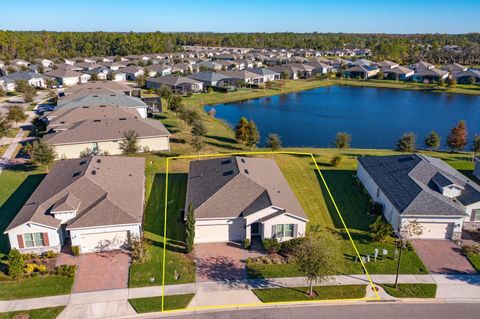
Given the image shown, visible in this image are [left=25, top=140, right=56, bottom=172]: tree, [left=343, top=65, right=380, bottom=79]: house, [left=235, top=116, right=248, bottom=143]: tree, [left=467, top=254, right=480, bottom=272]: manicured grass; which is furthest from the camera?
[left=343, top=65, right=380, bottom=79]: house

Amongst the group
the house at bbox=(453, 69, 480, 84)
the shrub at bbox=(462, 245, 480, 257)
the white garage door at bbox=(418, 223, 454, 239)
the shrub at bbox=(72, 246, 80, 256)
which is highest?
the house at bbox=(453, 69, 480, 84)

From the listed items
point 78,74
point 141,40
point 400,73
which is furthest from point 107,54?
point 400,73

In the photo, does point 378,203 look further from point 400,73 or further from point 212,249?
point 400,73

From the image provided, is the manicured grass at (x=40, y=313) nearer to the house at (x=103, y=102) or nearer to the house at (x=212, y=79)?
the house at (x=103, y=102)

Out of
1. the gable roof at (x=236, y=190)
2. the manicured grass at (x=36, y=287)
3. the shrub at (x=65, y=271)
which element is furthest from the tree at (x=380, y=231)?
the manicured grass at (x=36, y=287)

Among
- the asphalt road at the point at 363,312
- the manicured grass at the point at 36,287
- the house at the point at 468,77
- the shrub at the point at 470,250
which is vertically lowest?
the manicured grass at the point at 36,287

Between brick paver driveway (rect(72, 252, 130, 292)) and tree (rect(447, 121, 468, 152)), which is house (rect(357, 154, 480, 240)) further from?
brick paver driveway (rect(72, 252, 130, 292))

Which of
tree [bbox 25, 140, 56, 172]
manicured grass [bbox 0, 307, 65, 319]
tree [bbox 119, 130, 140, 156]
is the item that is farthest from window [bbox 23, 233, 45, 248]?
Result: tree [bbox 119, 130, 140, 156]

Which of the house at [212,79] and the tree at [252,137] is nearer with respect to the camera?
the tree at [252,137]
